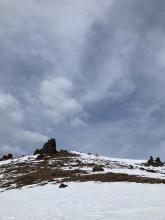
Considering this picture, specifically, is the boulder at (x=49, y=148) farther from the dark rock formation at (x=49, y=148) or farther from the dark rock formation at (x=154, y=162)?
the dark rock formation at (x=154, y=162)

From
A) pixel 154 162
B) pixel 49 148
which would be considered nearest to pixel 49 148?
pixel 49 148

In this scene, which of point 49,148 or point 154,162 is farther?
point 154,162

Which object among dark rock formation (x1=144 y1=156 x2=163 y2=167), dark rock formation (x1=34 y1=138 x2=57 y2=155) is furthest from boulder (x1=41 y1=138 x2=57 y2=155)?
dark rock formation (x1=144 y1=156 x2=163 y2=167)

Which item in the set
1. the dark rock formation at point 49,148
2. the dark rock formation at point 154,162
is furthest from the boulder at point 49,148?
the dark rock formation at point 154,162

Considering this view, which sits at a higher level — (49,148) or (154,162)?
(49,148)

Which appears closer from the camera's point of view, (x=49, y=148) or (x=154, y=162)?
(x=49, y=148)

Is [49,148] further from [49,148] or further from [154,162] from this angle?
[154,162]

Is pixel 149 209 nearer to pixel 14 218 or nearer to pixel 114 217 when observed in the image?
pixel 114 217

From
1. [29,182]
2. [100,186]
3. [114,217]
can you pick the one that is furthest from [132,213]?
[29,182]

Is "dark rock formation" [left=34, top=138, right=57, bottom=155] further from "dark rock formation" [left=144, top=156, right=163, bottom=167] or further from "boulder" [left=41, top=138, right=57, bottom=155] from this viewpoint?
"dark rock formation" [left=144, top=156, right=163, bottom=167]

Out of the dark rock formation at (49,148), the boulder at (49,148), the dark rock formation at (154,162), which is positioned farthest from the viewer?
the boulder at (49,148)

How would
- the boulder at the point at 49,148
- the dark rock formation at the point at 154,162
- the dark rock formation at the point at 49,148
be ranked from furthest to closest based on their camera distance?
the boulder at the point at 49,148, the dark rock formation at the point at 49,148, the dark rock formation at the point at 154,162

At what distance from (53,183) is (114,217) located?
21.9m

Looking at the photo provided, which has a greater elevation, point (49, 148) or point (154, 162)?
point (49, 148)
